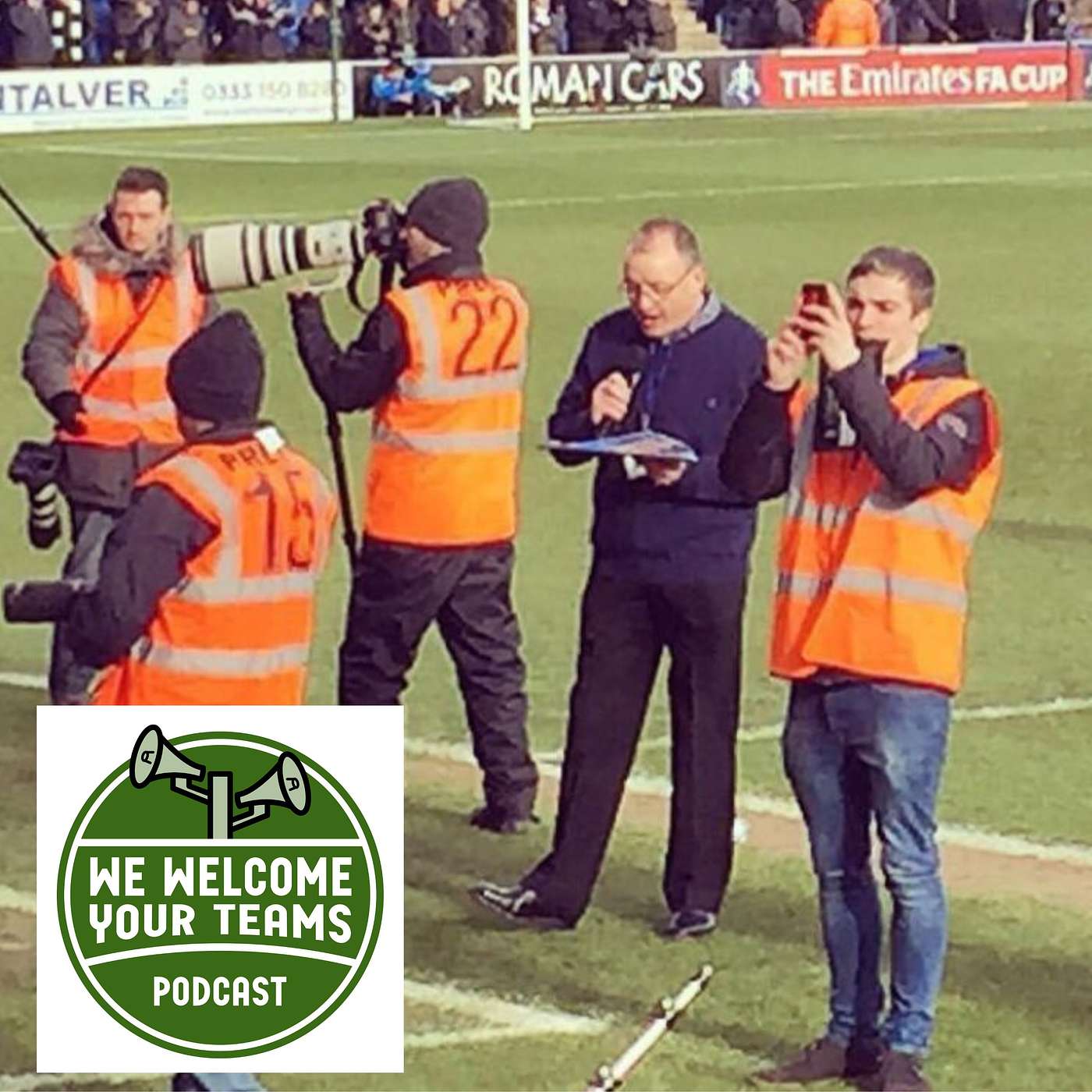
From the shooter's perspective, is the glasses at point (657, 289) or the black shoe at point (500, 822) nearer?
the glasses at point (657, 289)

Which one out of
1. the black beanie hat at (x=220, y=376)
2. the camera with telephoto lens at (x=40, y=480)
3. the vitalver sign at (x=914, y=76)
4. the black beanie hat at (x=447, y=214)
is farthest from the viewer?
the vitalver sign at (x=914, y=76)

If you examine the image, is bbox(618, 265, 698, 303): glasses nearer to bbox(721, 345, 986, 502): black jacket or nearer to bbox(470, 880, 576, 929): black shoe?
bbox(721, 345, 986, 502): black jacket

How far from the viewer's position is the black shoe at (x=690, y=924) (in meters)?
10.2

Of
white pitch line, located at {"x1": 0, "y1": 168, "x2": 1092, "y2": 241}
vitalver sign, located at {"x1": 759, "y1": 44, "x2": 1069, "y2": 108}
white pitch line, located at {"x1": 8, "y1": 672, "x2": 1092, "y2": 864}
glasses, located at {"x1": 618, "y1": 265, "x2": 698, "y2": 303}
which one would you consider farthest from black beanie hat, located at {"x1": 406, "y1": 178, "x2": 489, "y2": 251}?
vitalver sign, located at {"x1": 759, "y1": 44, "x2": 1069, "y2": 108}

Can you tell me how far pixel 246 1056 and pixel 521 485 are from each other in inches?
456

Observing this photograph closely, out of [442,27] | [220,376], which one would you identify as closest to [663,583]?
[220,376]

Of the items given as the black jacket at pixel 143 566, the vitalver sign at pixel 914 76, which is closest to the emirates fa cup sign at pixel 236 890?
the black jacket at pixel 143 566

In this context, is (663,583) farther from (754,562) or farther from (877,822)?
(754,562)

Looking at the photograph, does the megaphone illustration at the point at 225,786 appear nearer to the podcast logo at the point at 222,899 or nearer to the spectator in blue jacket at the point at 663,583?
the podcast logo at the point at 222,899

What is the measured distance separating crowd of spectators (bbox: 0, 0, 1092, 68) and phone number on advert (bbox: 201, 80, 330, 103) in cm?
80

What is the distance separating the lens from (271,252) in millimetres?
9820

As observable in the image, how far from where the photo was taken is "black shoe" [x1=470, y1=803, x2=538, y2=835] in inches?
453

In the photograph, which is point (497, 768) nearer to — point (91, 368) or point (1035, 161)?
point (91, 368)

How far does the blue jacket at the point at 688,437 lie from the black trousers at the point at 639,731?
0.38 feet
